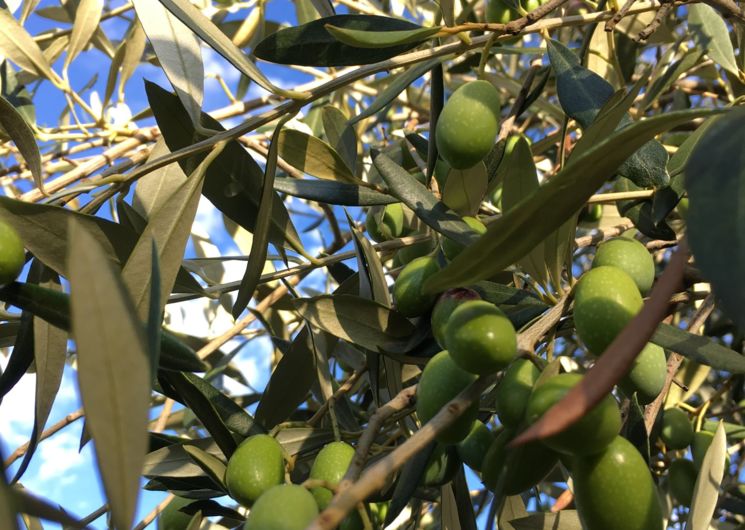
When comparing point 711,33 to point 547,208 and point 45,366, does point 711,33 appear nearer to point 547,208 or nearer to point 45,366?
point 547,208

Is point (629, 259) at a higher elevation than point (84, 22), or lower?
lower

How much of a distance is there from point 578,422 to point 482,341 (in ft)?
0.28

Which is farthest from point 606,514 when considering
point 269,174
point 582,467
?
point 269,174

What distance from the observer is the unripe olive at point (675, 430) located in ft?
4.05

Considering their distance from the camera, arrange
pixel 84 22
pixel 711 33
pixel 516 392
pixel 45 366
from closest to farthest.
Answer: pixel 516 392, pixel 45 366, pixel 711 33, pixel 84 22

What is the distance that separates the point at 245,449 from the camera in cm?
74

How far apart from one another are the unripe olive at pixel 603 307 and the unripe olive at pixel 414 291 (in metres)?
0.23

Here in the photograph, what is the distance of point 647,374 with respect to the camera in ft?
2.43

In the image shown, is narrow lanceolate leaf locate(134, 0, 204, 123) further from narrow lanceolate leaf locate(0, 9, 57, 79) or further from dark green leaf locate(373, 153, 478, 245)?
narrow lanceolate leaf locate(0, 9, 57, 79)

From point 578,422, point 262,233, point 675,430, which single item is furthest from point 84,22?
point 578,422

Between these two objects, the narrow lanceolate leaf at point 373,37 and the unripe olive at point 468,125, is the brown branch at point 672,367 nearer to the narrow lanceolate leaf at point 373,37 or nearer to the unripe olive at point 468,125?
the unripe olive at point 468,125

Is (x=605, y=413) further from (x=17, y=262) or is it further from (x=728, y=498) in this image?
(x=728, y=498)

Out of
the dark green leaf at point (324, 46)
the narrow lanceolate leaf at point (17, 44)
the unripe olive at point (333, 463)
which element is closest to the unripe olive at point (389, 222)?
the dark green leaf at point (324, 46)

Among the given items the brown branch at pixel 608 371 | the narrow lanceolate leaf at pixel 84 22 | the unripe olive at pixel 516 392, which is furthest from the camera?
the narrow lanceolate leaf at pixel 84 22
